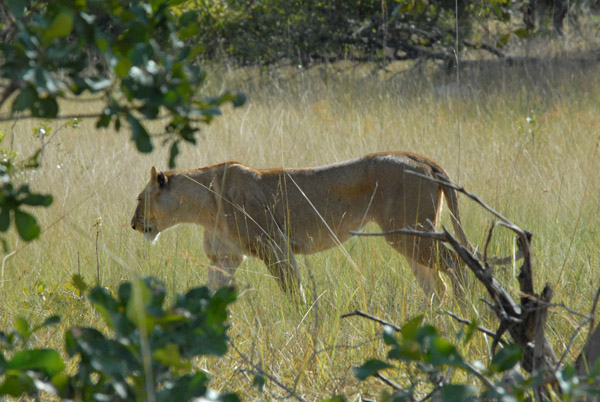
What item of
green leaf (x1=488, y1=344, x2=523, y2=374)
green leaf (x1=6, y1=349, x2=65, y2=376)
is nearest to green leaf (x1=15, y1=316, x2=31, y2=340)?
green leaf (x1=6, y1=349, x2=65, y2=376)

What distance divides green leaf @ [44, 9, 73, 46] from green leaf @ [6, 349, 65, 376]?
0.55m

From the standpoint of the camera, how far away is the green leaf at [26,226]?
139cm

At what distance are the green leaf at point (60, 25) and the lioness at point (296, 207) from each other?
3.14 meters

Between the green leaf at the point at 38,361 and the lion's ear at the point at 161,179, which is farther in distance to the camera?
the lion's ear at the point at 161,179

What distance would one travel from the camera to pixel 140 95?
1.36 m

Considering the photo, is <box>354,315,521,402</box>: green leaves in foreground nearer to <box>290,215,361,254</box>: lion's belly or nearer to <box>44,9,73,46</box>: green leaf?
<box>44,9,73,46</box>: green leaf

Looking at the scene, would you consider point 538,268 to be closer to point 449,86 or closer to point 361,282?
point 361,282

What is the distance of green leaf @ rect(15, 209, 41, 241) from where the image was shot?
1393mm

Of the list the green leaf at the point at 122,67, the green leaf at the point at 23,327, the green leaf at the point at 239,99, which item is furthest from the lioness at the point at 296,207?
the green leaf at the point at 122,67

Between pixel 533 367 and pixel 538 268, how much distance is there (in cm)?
193

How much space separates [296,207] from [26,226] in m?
3.48

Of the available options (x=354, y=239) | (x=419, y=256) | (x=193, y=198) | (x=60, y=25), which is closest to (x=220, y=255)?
(x=193, y=198)

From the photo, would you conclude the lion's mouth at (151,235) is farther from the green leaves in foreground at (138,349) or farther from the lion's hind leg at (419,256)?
the green leaves in foreground at (138,349)

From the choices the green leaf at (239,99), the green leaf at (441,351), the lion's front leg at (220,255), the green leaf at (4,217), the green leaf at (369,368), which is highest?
the green leaf at (239,99)
